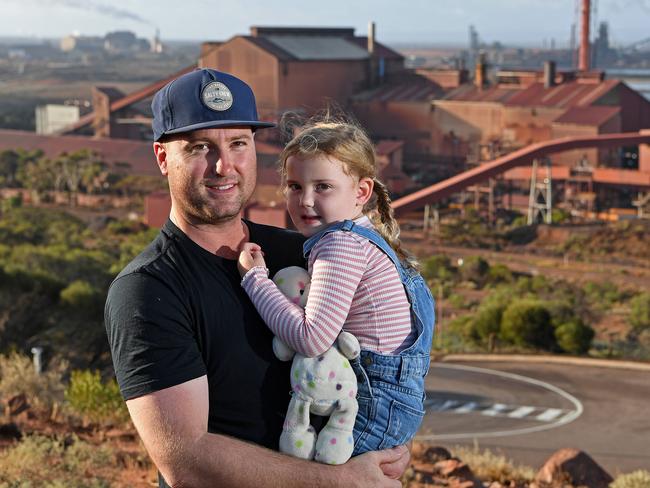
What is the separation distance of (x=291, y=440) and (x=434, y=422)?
1246 cm

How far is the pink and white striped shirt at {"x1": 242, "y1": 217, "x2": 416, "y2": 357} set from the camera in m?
3.02

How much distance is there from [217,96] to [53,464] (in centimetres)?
421

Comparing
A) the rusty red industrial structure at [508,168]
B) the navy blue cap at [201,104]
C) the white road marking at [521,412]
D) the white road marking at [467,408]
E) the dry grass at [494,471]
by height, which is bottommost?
the white road marking at [521,412]

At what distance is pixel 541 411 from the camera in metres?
16.5

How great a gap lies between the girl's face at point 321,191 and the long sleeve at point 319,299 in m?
0.17

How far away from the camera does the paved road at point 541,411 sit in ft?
46.6

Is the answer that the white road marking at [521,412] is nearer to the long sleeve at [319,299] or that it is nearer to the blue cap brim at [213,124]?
the long sleeve at [319,299]

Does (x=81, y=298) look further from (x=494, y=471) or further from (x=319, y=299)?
(x=319, y=299)

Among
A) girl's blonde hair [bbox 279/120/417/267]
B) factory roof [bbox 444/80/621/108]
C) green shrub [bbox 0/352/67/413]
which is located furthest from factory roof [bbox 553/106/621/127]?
girl's blonde hair [bbox 279/120/417/267]

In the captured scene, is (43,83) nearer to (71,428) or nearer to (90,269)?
(90,269)

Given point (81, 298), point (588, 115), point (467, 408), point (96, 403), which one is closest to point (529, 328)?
point (467, 408)

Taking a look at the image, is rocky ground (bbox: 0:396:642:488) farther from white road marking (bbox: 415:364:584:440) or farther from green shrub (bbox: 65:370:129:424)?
white road marking (bbox: 415:364:584:440)

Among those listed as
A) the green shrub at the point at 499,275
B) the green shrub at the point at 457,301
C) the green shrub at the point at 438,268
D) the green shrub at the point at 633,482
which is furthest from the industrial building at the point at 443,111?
the green shrub at the point at 633,482

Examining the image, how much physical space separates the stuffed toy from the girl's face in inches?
16.9
